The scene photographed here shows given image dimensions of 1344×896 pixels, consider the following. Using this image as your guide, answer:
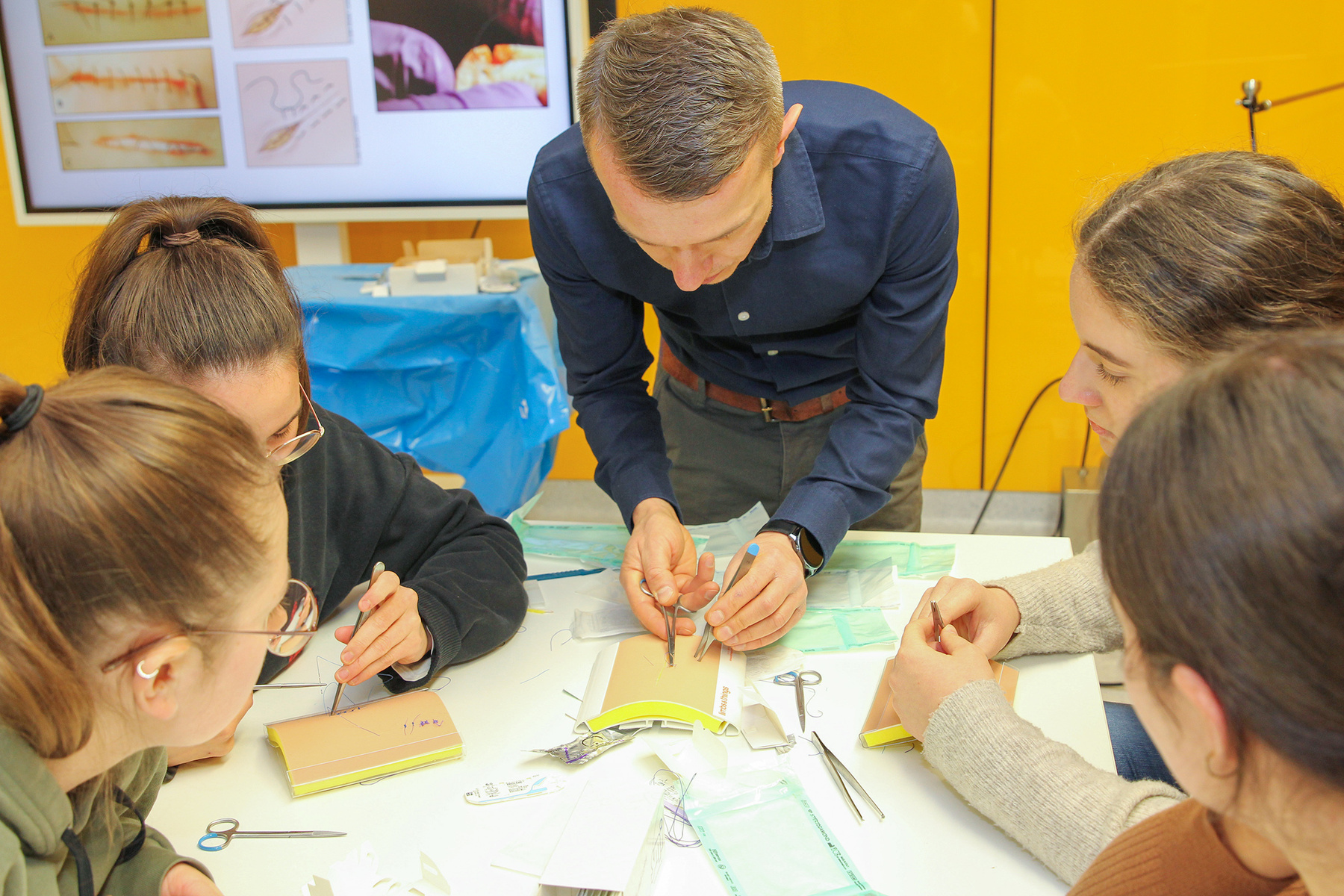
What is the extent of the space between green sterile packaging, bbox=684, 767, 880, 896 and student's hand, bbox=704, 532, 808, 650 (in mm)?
207

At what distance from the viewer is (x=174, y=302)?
104cm

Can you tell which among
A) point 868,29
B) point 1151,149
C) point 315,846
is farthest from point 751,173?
point 1151,149

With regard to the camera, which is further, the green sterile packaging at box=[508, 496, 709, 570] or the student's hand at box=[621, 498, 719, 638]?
the green sterile packaging at box=[508, 496, 709, 570]

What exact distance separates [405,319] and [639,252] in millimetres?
839

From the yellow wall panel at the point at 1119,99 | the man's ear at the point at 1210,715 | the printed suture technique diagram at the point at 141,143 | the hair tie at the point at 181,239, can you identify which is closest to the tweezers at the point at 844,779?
the man's ear at the point at 1210,715

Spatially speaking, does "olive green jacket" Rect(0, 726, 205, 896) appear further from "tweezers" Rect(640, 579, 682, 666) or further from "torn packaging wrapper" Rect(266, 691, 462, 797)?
"tweezers" Rect(640, 579, 682, 666)

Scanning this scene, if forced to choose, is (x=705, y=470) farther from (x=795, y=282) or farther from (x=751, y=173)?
(x=751, y=173)

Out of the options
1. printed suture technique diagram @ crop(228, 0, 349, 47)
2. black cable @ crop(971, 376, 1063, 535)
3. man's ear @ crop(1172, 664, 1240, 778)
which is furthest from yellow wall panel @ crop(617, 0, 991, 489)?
man's ear @ crop(1172, 664, 1240, 778)

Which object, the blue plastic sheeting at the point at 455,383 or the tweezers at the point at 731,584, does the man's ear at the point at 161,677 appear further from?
the blue plastic sheeting at the point at 455,383

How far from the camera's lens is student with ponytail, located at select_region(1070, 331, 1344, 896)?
473mm

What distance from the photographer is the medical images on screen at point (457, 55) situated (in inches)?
89.1

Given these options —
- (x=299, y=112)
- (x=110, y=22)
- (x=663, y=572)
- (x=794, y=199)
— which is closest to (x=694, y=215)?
(x=794, y=199)

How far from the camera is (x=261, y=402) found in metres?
1.08

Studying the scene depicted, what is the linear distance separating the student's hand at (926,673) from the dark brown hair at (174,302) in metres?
0.77
